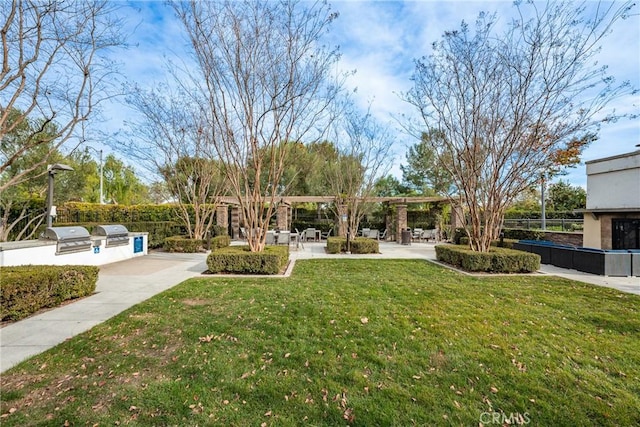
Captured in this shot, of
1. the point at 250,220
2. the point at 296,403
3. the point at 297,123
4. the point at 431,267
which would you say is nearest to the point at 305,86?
the point at 297,123

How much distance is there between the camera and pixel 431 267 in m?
8.22

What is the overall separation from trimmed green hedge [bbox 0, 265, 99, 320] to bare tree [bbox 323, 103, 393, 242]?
9.09 m

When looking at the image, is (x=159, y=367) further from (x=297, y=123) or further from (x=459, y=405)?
(x=297, y=123)

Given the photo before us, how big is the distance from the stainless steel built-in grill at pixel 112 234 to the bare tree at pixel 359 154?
8353 mm

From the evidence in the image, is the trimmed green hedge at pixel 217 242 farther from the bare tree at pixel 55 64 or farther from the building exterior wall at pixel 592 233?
the building exterior wall at pixel 592 233

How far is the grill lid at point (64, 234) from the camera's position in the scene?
6968 millimetres

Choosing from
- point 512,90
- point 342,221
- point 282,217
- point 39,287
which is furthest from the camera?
point 282,217

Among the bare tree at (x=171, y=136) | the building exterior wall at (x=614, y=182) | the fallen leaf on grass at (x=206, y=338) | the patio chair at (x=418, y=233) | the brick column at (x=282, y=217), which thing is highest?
the bare tree at (x=171, y=136)

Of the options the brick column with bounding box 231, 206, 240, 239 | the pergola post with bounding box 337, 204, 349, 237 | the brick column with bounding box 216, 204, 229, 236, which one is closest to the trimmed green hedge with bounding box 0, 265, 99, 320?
the pergola post with bounding box 337, 204, 349, 237

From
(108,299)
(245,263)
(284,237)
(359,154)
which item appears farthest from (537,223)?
(108,299)

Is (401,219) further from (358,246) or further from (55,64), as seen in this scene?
(55,64)

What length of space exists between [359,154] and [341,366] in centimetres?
1123

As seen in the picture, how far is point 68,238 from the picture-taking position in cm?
727

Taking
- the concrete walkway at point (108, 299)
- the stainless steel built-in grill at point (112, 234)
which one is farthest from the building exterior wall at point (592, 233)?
the stainless steel built-in grill at point (112, 234)
